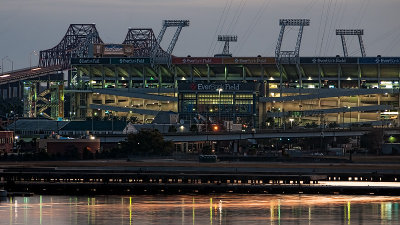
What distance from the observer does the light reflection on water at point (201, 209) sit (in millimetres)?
127438

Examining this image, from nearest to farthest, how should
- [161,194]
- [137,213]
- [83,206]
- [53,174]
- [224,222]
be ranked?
[224,222]
[137,213]
[83,206]
[161,194]
[53,174]

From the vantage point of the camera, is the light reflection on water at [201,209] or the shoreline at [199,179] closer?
the light reflection on water at [201,209]

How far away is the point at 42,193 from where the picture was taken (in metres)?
162

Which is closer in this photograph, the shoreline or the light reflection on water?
the light reflection on water

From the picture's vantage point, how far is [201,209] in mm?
137875

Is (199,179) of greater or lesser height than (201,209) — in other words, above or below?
above

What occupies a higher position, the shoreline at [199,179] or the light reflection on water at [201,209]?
the shoreline at [199,179]

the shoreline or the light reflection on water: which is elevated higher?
the shoreline

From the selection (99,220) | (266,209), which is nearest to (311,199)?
(266,209)

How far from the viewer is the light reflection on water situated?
12744 centimetres

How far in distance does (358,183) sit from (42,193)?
4398 centimetres

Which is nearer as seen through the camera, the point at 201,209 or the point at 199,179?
the point at 201,209

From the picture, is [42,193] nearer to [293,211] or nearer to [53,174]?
[53,174]

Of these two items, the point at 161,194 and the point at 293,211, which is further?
the point at 161,194
